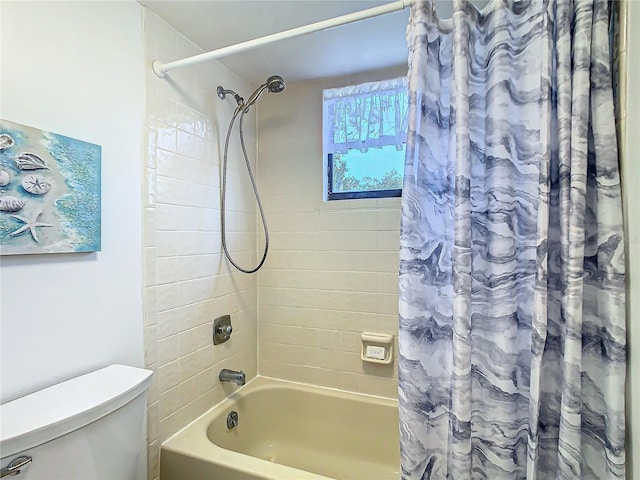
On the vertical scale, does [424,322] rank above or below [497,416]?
above

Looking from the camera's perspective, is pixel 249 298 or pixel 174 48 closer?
pixel 174 48

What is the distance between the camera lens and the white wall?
0.93 m

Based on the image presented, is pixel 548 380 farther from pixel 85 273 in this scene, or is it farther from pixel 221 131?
pixel 221 131

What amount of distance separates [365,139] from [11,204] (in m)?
1.51

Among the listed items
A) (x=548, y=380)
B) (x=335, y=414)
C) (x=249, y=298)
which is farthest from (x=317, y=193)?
(x=548, y=380)

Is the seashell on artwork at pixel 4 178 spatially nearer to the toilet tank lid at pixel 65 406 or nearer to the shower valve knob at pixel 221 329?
the toilet tank lid at pixel 65 406

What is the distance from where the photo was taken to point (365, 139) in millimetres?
1849

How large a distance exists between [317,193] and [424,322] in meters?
1.11

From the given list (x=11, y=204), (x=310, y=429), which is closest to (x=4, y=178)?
(x=11, y=204)

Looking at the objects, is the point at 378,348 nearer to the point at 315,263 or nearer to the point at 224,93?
the point at 315,263

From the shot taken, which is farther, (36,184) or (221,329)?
(221,329)

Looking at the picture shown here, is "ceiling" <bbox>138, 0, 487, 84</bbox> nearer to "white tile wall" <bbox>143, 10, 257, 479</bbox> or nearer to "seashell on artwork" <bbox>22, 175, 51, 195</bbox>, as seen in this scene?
"white tile wall" <bbox>143, 10, 257, 479</bbox>

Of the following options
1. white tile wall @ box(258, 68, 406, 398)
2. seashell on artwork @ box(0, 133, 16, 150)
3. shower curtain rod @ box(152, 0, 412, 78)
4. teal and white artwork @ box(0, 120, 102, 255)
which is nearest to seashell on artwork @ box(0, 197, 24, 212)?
teal and white artwork @ box(0, 120, 102, 255)

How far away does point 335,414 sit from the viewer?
1.88 metres
